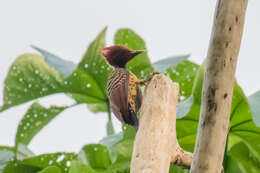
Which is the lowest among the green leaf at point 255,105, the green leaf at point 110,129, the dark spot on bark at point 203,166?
the green leaf at point 110,129

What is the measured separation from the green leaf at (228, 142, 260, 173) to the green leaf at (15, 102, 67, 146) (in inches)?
16.8

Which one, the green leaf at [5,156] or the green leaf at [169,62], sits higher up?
the green leaf at [169,62]

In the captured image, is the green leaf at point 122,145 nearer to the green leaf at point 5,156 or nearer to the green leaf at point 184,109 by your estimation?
the green leaf at point 184,109

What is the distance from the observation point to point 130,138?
2.60ft

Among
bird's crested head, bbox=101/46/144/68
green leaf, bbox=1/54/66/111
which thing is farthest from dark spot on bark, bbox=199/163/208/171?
green leaf, bbox=1/54/66/111

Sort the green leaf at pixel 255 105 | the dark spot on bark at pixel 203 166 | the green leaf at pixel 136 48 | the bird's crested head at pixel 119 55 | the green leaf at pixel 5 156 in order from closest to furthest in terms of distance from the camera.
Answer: the dark spot on bark at pixel 203 166
the green leaf at pixel 255 105
the bird's crested head at pixel 119 55
the green leaf at pixel 5 156
the green leaf at pixel 136 48

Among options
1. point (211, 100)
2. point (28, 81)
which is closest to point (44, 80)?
point (28, 81)

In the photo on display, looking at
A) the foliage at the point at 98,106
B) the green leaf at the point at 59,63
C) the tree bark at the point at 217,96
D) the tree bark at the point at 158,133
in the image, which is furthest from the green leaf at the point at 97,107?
the tree bark at the point at 217,96

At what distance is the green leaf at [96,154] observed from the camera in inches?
32.0

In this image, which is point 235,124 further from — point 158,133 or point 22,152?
point 22,152

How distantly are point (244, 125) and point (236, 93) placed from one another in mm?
79

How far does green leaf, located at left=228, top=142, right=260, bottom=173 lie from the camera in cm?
77

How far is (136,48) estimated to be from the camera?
97 centimetres

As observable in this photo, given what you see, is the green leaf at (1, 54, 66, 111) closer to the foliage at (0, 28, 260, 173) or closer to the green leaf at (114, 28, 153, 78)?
the foliage at (0, 28, 260, 173)
